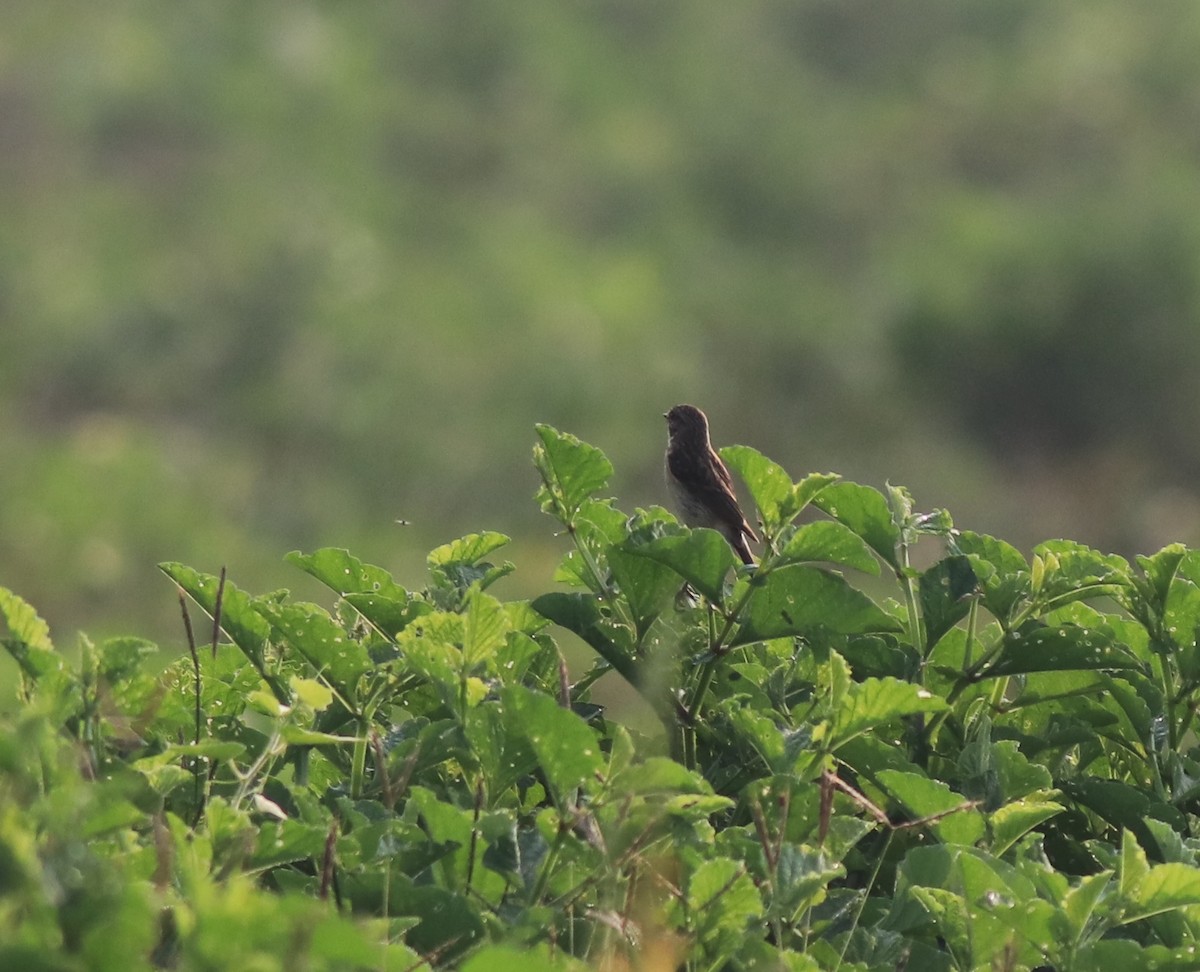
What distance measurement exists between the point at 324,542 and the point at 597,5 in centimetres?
1016

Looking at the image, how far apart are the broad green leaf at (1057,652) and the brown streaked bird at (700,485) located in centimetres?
297

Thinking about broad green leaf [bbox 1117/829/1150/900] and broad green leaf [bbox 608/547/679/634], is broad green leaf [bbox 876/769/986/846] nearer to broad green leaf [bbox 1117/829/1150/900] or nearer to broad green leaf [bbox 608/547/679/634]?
broad green leaf [bbox 1117/829/1150/900]

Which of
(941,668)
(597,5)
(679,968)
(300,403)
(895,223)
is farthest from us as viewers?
(597,5)

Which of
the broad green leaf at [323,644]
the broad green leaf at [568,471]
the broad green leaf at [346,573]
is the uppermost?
the broad green leaf at [568,471]

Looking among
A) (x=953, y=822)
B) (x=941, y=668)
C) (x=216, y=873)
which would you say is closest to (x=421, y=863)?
(x=216, y=873)

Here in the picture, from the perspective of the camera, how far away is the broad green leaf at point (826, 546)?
Answer: 2094 mm

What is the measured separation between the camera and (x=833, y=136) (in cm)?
1773

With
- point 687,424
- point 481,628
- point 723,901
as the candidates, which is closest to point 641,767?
point 723,901

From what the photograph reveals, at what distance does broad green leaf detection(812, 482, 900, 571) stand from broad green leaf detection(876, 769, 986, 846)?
0.34 m

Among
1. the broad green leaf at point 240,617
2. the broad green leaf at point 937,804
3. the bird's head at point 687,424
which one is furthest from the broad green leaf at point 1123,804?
the bird's head at point 687,424

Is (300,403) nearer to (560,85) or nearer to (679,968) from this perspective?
(560,85)

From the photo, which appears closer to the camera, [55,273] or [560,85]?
[55,273]

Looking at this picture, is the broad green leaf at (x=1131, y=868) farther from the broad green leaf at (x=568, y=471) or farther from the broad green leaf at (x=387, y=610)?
the broad green leaf at (x=387, y=610)

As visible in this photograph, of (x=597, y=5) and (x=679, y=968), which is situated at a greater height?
(x=597, y=5)
